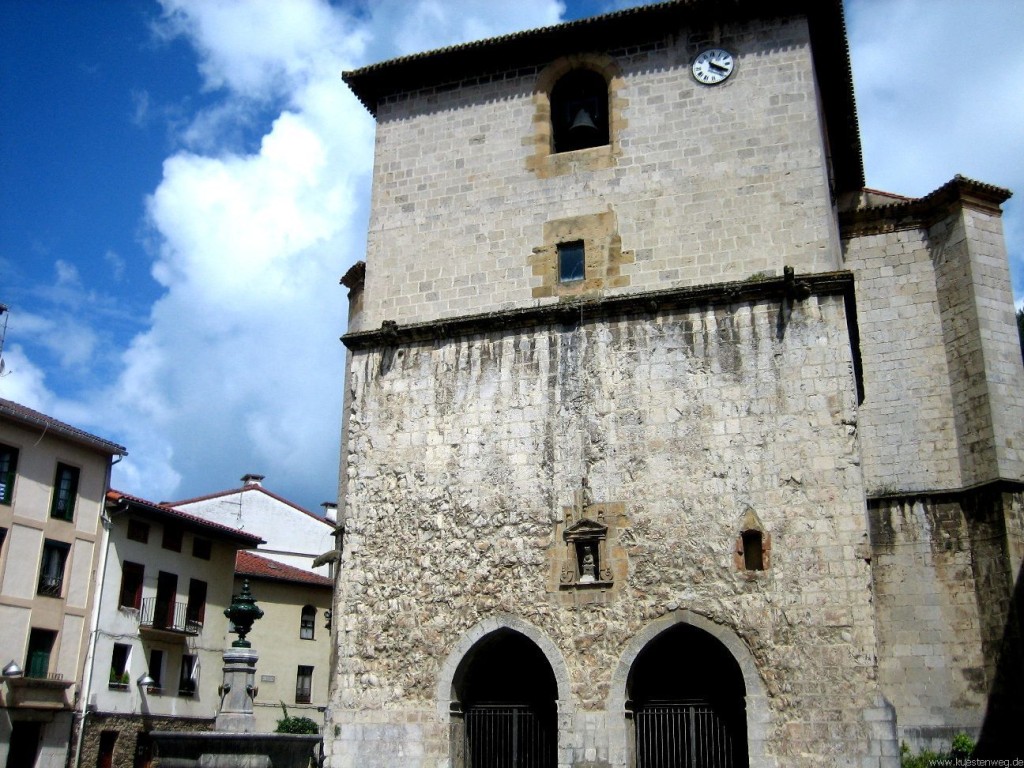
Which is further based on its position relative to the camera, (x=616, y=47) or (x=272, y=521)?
(x=272, y=521)

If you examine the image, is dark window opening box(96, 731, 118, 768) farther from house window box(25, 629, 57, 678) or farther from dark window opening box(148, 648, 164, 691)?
house window box(25, 629, 57, 678)

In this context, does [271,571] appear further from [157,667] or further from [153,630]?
[153,630]

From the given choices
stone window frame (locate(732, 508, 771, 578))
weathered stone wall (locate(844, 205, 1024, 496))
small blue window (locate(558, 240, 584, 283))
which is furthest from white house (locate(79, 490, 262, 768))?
Result: weathered stone wall (locate(844, 205, 1024, 496))

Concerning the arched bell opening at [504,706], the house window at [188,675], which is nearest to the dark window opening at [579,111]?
the arched bell opening at [504,706]

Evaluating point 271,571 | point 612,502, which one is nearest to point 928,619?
point 612,502

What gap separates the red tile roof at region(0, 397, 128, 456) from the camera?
21.6 metres

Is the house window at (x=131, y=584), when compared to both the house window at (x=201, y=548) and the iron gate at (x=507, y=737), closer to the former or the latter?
the house window at (x=201, y=548)

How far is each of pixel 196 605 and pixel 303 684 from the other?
17.8 feet

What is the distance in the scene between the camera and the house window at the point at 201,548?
27.3 m

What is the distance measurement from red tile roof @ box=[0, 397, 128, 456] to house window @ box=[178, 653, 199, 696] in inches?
221

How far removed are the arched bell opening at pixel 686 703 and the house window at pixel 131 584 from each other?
1536cm

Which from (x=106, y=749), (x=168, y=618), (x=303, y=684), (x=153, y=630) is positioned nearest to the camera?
(x=106, y=749)

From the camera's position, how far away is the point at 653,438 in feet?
45.7

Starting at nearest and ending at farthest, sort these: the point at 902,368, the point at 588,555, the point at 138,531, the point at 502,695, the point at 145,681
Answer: the point at 588,555, the point at 502,695, the point at 902,368, the point at 145,681, the point at 138,531
